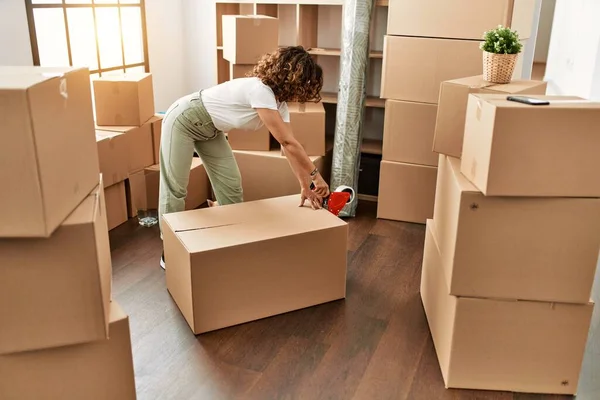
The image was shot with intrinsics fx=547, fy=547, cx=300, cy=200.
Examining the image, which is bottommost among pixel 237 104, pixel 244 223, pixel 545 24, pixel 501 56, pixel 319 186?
A: pixel 244 223

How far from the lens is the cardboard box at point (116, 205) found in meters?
3.19

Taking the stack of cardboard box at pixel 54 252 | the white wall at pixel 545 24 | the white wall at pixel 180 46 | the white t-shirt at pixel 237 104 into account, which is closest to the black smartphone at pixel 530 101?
the white t-shirt at pixel 237 104

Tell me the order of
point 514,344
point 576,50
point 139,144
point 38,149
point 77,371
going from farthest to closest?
point 139,144, point 576,50, point 514,344, point 77,371, point 38,149

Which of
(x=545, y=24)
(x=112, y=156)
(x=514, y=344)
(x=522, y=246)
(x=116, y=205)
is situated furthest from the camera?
(x=545, y=24)

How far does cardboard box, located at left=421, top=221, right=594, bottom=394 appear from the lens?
1.84 meters

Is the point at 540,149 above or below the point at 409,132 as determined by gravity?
above

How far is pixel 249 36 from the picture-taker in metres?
3.37

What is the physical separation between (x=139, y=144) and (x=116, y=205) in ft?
1.33

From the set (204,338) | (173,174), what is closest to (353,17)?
(173,174)

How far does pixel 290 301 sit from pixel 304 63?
1.02 m

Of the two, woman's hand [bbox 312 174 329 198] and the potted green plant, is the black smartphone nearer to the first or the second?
the potted green plant

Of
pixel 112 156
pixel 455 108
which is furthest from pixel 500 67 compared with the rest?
pixel 112 156

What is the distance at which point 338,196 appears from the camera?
2684 mm

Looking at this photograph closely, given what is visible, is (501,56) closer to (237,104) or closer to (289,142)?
(289,142)
